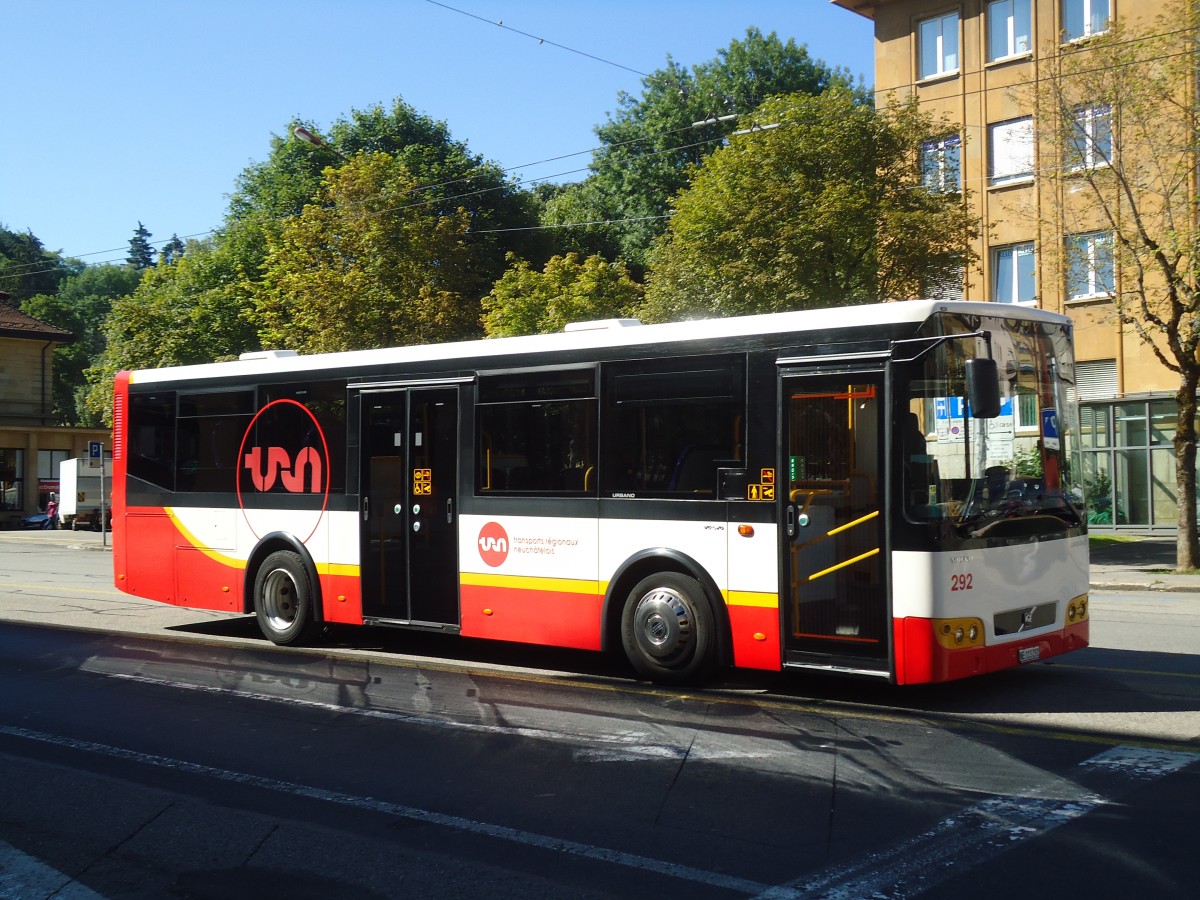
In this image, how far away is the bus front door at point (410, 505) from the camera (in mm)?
11008

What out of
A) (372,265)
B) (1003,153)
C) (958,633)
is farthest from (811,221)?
(372,265)

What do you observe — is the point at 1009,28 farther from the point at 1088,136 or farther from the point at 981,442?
the point at 981,442

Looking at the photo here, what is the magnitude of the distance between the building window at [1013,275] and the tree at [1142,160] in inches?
366

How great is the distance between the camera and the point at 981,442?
8141mm

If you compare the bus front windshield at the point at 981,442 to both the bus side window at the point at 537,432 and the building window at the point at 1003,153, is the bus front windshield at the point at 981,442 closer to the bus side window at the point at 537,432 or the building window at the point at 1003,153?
the bus side window at the point at 537,432

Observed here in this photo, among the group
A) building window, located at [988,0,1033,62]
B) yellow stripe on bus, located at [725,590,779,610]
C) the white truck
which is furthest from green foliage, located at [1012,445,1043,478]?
the white truck

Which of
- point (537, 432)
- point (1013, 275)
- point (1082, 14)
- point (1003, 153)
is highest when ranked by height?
point (1082, 14)

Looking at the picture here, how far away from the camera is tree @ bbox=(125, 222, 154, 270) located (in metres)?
135

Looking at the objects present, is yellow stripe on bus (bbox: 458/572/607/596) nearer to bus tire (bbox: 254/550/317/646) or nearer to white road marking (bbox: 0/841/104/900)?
bus tire (bbox: 254/550/317/646)

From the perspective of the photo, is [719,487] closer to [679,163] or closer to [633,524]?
[633,524]

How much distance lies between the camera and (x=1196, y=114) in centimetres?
1998

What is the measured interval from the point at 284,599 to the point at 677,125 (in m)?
41.1

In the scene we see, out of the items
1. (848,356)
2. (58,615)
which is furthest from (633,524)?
(58,615)

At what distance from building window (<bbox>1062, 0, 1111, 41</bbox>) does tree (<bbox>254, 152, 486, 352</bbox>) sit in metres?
18.0
